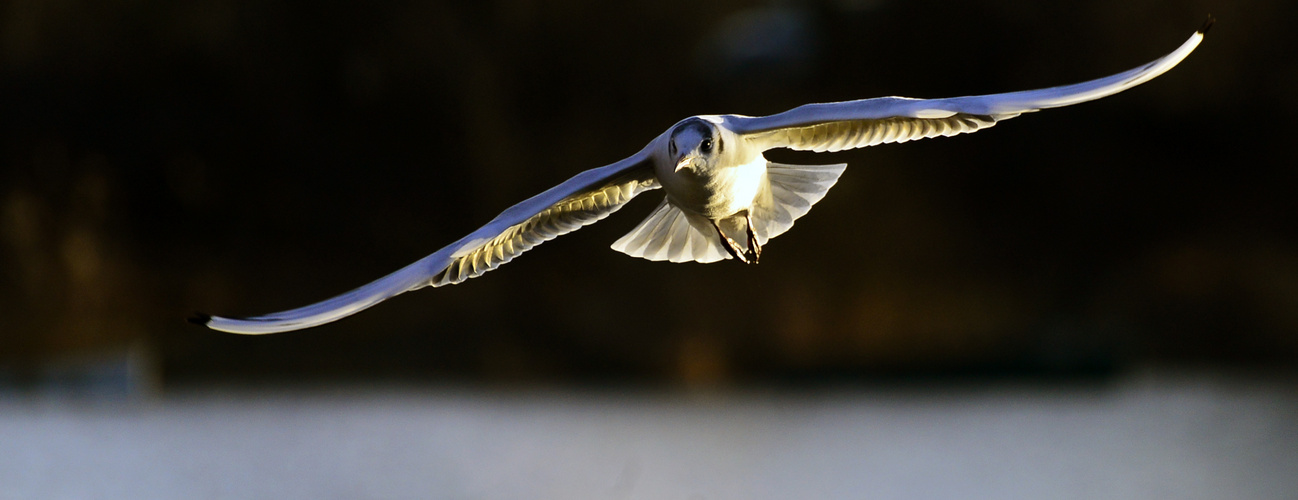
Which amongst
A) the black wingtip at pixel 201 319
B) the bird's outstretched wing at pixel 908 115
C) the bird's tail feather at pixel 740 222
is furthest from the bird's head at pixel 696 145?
the black wingtip at pixel 201 319

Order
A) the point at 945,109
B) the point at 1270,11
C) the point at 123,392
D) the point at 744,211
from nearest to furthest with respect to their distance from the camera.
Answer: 1. the point at 945,109
2. the point at 744,211
3. the point at 1270,11
4. the point at 123,392

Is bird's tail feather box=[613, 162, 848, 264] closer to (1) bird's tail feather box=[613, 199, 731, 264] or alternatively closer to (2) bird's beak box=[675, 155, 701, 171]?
(1) bird's tail feather box=[613, 199, 731, 264]

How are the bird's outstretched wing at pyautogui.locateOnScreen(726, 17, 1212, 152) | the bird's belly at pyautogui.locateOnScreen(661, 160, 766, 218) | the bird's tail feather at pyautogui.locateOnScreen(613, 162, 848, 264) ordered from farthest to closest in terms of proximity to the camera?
the bird's tail feather at pyautogui.locateOnScreen(613, 162, 848, 264), the bird's belly at pyautogui.locateOnScreen(661, 160, 766, 218), the bird's outstretched wing at pyautogui.locateOnScreen(726, 17, 1212, 152)

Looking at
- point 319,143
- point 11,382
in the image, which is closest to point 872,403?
point 319,143

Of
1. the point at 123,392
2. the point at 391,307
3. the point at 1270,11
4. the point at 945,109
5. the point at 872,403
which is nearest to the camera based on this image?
the point at 945,109

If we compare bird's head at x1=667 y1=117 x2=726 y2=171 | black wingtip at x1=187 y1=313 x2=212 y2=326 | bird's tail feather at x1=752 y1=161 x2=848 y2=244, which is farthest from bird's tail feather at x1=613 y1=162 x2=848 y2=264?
black wingtip at x1=187 y1=313 x2=212 y2=326

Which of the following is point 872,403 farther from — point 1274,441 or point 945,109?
point 945,109

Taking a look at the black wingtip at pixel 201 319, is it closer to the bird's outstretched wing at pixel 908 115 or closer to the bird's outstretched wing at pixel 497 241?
the bird's outstretched wing at pixel 497 241

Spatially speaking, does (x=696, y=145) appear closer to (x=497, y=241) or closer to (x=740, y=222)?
(x=740, y=222)
